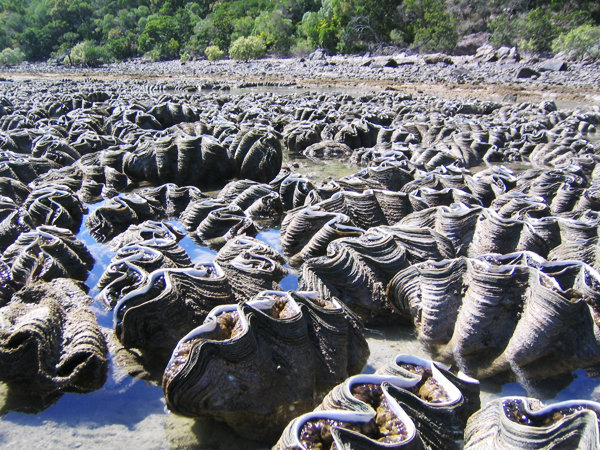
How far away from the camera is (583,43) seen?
35000 millimetres

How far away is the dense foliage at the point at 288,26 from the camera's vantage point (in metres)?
45.3

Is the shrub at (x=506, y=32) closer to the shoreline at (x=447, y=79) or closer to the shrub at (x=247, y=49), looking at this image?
the shoreline at (x=447, y=79)

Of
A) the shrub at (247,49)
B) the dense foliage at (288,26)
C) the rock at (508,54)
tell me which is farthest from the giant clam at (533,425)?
the shrub at (247,49)

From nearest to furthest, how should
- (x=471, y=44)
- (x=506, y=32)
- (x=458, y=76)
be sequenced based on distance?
(x=458, y=76) → (x=506, y=32) → (x=471, y=44)

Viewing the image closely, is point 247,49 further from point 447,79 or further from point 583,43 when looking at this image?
point 583,43

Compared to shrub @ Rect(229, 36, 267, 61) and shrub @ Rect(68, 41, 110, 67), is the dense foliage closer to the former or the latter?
shrub @ Rect(68, 41, 110, 67)

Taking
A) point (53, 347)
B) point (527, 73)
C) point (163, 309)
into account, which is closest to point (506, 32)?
point (527, 73)

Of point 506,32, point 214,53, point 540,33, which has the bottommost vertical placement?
point 214,53

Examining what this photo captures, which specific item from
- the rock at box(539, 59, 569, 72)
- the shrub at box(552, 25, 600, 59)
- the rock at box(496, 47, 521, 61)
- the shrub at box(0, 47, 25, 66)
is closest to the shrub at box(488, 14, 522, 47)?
the rock at box(496, 47, 521, 61)

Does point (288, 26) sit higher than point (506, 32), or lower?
lower

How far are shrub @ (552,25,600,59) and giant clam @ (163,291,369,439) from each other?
40691mm

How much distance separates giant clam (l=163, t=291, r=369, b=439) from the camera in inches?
117

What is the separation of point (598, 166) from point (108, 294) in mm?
9775

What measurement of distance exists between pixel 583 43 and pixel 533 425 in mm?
41467
